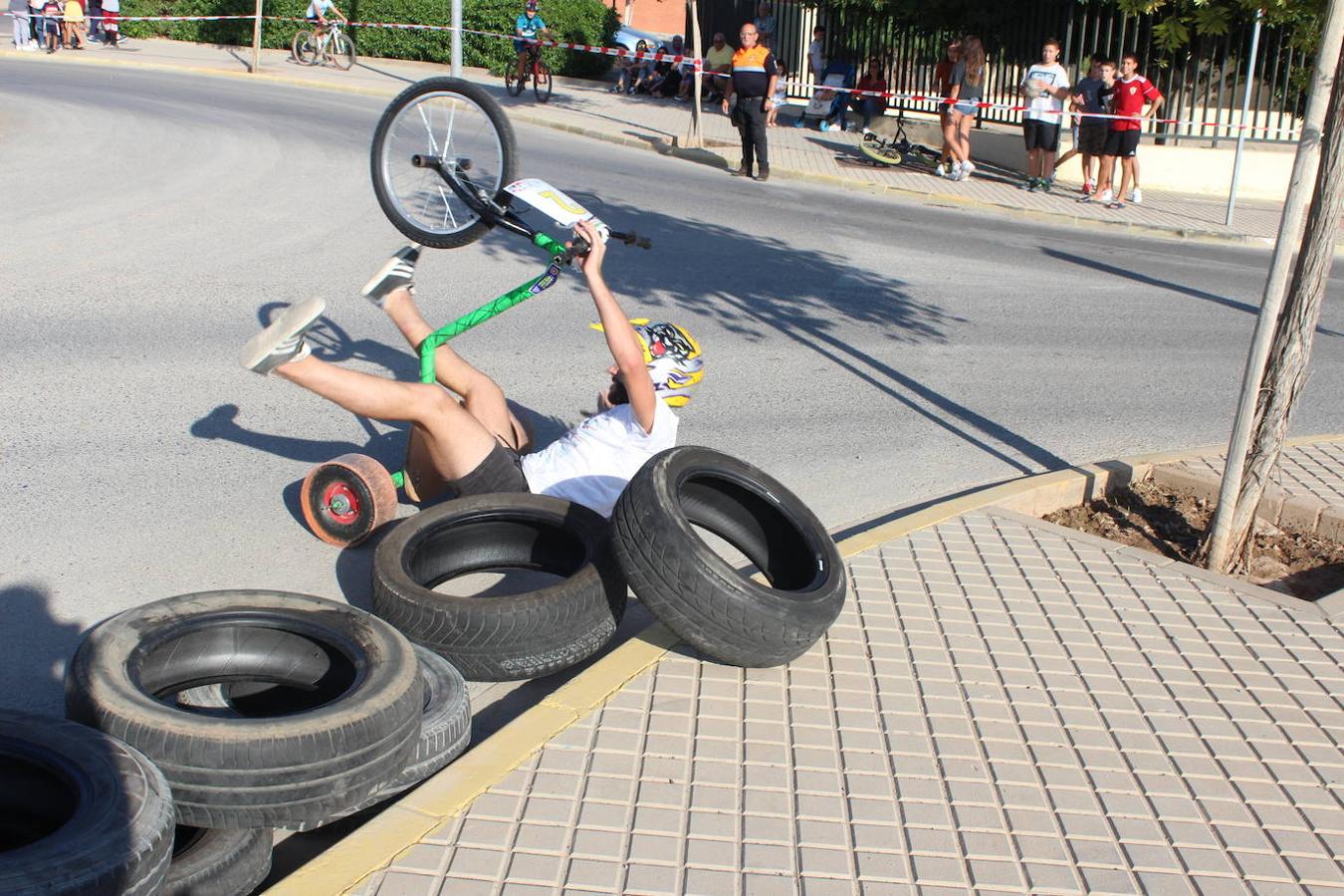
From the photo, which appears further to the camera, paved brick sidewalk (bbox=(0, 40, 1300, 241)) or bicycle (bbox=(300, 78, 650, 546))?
paved brick sidewalk (bbox=(0, 40, 1300, 241))

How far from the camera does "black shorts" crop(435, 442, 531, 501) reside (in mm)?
5320

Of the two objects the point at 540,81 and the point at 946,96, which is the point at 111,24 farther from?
the point at 946,96

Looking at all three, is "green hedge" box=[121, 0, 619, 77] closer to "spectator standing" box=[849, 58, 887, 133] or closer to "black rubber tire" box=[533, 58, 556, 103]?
"black rubber tire" box=[533, 58, 556, 103]

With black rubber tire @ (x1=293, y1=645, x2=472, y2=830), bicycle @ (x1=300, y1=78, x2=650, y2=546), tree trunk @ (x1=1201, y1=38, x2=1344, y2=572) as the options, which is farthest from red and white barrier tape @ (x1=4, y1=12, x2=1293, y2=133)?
black rubber tire @ (x1=293, y1=645, x2=472, y2=830)

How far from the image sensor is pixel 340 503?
5.37 metres

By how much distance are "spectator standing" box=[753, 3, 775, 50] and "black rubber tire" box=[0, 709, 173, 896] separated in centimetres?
2359

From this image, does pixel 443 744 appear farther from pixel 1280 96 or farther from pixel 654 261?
pixel 1280 96

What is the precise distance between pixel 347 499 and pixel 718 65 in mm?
21479

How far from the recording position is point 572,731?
3.92 m

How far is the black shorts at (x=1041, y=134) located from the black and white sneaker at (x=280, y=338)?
15.6m

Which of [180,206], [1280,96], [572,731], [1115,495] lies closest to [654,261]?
[180,206]

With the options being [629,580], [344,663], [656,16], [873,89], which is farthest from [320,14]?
[656,16]

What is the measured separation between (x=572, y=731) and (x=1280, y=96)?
64.5ft

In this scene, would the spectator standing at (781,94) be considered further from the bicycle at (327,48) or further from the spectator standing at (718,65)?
the bicycle at (327,48)
